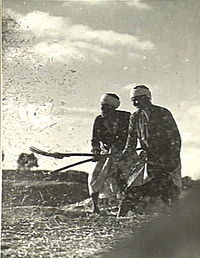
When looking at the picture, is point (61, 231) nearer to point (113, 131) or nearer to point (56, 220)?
point (56, 220)

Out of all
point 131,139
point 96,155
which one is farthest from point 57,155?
point 131,139

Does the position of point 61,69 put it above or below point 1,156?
above

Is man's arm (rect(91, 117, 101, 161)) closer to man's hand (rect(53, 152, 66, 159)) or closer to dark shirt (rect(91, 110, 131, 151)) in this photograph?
dark shirt (rect(91, 110, 131, 151))

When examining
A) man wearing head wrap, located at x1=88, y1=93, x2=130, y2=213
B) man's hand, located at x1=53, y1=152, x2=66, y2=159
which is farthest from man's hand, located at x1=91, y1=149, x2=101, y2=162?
man's hand, located at x1=53, y1=152, x2=66, y2=159

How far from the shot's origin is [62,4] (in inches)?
73.6

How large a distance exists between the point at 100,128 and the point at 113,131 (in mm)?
43

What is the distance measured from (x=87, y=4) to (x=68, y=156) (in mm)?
497

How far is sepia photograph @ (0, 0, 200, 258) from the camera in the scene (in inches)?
71.2

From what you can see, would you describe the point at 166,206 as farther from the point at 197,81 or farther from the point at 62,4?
the point at 62,4

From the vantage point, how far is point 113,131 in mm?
1852

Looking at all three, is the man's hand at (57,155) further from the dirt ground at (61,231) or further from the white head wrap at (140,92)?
the white head wrap at (140,92)

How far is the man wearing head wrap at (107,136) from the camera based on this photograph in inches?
72.7

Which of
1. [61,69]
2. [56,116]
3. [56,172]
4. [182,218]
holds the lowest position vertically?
[182,218]

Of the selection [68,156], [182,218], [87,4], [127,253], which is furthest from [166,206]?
[87,4]
